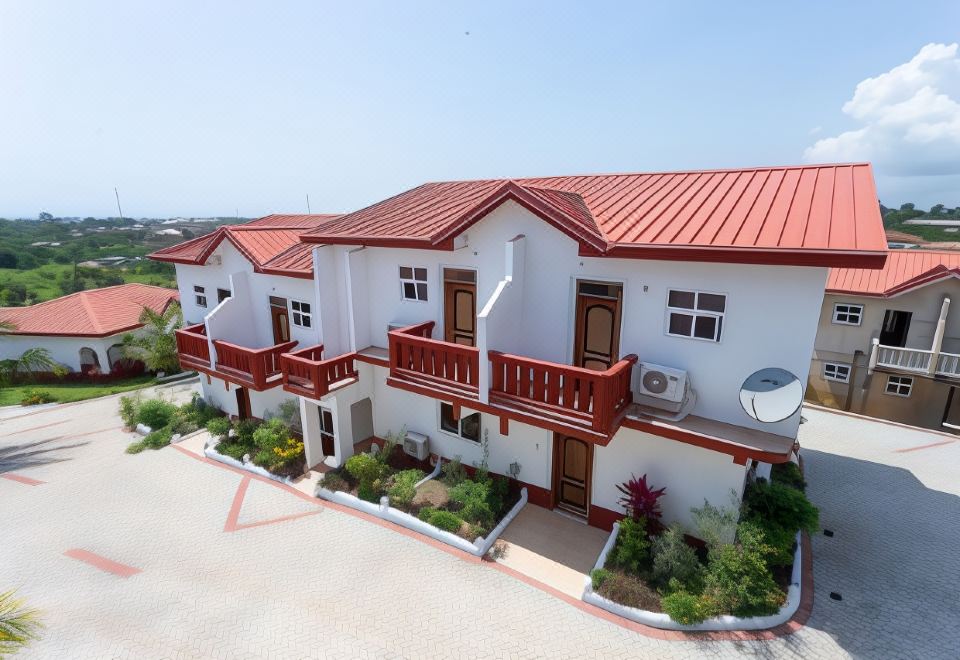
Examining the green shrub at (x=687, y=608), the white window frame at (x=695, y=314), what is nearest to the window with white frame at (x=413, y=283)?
the white window frame at (x=695, y=314)

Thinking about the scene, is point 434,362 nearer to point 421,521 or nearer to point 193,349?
point 421,521

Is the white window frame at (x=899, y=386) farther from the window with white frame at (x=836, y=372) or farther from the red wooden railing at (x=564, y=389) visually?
the red wooden railing at (x=564, y=389)

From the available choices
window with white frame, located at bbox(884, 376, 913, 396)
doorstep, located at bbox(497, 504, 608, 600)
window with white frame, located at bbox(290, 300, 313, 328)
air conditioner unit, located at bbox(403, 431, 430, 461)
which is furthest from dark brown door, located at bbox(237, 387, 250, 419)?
window with white frame, located at bbox(884, 376, 913, 396)

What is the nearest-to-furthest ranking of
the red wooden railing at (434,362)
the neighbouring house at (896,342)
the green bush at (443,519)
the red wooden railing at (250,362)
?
the red wooden railing at (434,362) < the green bush at (443,519) < the red wooden railing at (250,362) < the neighbouring house at (896,342)

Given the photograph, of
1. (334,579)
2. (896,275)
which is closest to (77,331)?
(334,579)

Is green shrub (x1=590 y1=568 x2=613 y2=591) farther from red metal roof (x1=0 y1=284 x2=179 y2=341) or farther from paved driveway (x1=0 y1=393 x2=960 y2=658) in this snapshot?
red metal roof (x1=0 y1=284 x2=179 y2=341)

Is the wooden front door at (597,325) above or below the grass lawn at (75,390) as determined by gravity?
above
